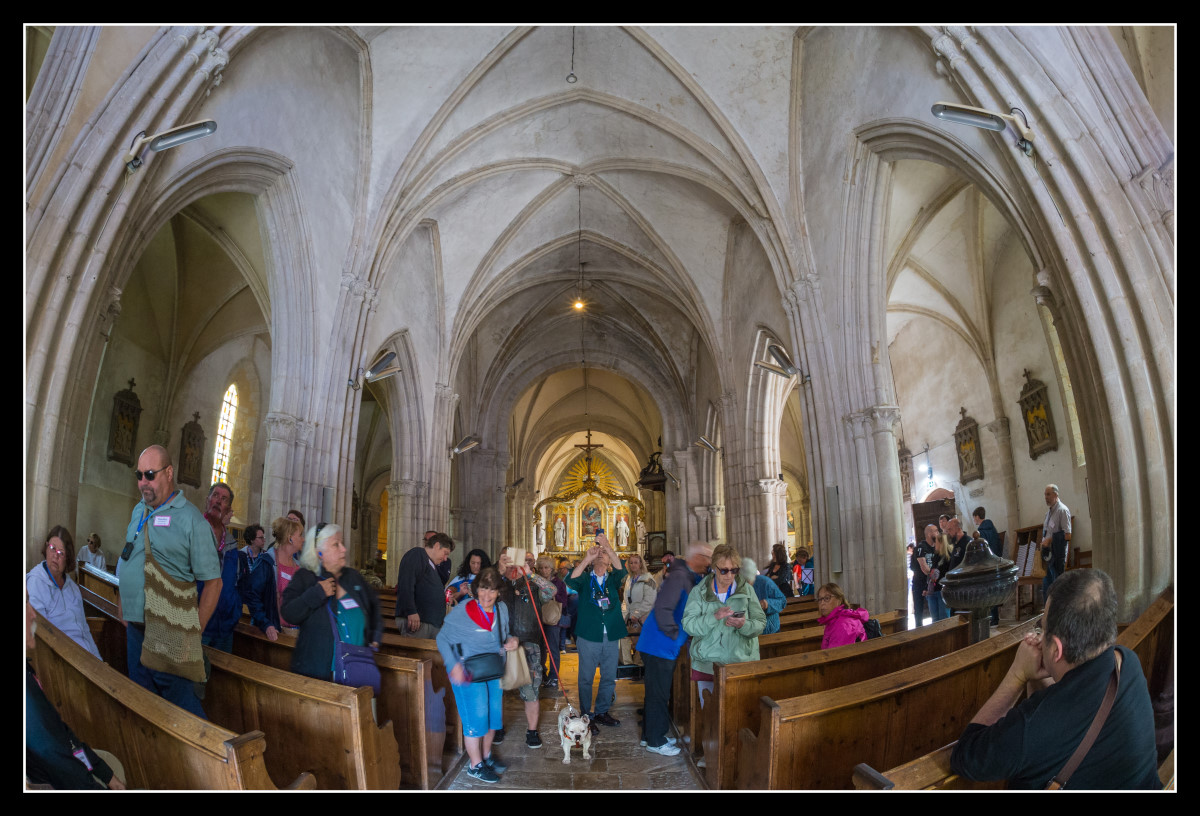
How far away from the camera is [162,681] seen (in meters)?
3.36

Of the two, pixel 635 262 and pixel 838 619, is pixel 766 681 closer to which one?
pixel 838 619

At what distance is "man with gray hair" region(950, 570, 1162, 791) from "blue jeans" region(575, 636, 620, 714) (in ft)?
11.6

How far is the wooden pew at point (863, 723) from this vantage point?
2.92 metres

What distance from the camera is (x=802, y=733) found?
2.94 m

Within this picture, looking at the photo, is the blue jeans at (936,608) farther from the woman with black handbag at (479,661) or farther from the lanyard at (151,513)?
the lanyard at (151,513)

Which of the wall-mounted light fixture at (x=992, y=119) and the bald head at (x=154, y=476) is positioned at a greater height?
the wall-mounted light fixture at (x=992, y=119)

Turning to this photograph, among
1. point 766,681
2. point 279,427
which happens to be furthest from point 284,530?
point 279,427

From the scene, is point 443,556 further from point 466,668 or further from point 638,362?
point 638,362

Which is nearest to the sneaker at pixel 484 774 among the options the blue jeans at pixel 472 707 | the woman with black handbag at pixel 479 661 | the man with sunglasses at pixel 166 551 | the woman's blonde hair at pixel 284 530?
the woman with black handbag at pixel 479 661

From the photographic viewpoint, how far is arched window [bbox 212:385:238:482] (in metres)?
16.7

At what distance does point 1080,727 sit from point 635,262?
55.4ft

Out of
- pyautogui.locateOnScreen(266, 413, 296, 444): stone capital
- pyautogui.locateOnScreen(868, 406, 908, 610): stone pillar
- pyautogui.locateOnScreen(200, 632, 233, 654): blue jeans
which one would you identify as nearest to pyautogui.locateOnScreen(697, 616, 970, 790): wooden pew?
pyautogui.locateOnScreen(200, 632, 233, 654): blue jeans

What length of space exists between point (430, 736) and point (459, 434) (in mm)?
18933

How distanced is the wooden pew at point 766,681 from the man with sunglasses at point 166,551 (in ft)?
8.86
